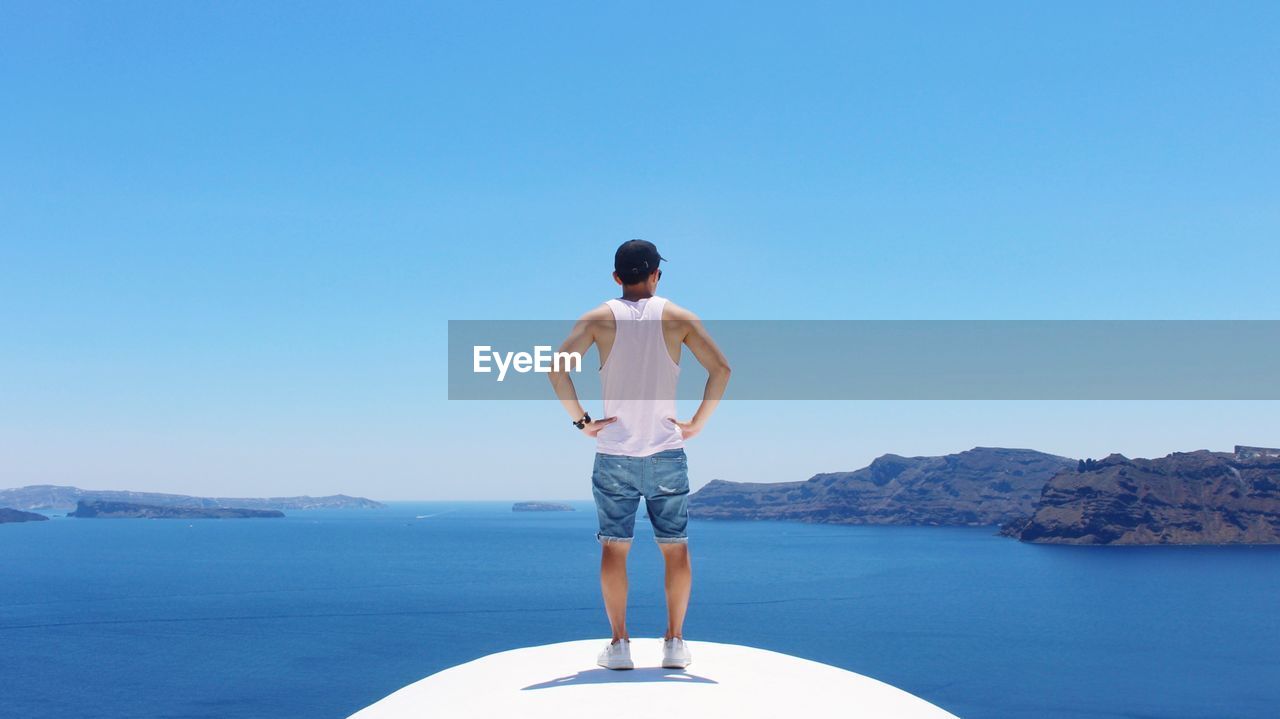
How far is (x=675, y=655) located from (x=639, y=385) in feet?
7.66

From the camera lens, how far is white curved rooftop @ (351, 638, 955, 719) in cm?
645

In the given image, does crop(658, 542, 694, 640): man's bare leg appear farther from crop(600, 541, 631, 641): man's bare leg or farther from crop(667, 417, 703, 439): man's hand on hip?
crop(667, 417, 703, 439): man's hand on hip

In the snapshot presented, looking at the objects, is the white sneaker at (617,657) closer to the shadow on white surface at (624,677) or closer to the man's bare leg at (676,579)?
the shadow on white surface at (624,677)

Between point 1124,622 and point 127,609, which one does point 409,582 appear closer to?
point 127,609

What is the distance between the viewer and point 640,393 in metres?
7.18

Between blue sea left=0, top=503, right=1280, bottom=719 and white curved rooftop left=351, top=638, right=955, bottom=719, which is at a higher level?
white curved rooftop left=351, top=638, right=955, bottom=719

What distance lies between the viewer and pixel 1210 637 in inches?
4552

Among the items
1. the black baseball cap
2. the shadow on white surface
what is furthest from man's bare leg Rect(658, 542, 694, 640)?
the black baseball cap

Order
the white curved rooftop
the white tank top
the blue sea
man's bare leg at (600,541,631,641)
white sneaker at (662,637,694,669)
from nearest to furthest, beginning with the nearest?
1. the white curved rooftop
2. the white tank top
3. man's bare leg at (600,541,631,641)
4. white sneaker at (662,637,694,669)
5. the blue sea

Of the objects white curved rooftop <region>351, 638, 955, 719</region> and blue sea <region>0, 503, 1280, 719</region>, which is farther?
blue sea <region>0, 503, 1280, 719</region>

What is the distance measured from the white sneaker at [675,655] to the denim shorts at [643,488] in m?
0.94

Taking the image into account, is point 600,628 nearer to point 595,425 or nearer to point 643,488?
point 643,488

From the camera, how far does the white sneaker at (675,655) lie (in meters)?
7.55

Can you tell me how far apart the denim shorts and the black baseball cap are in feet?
4.78
